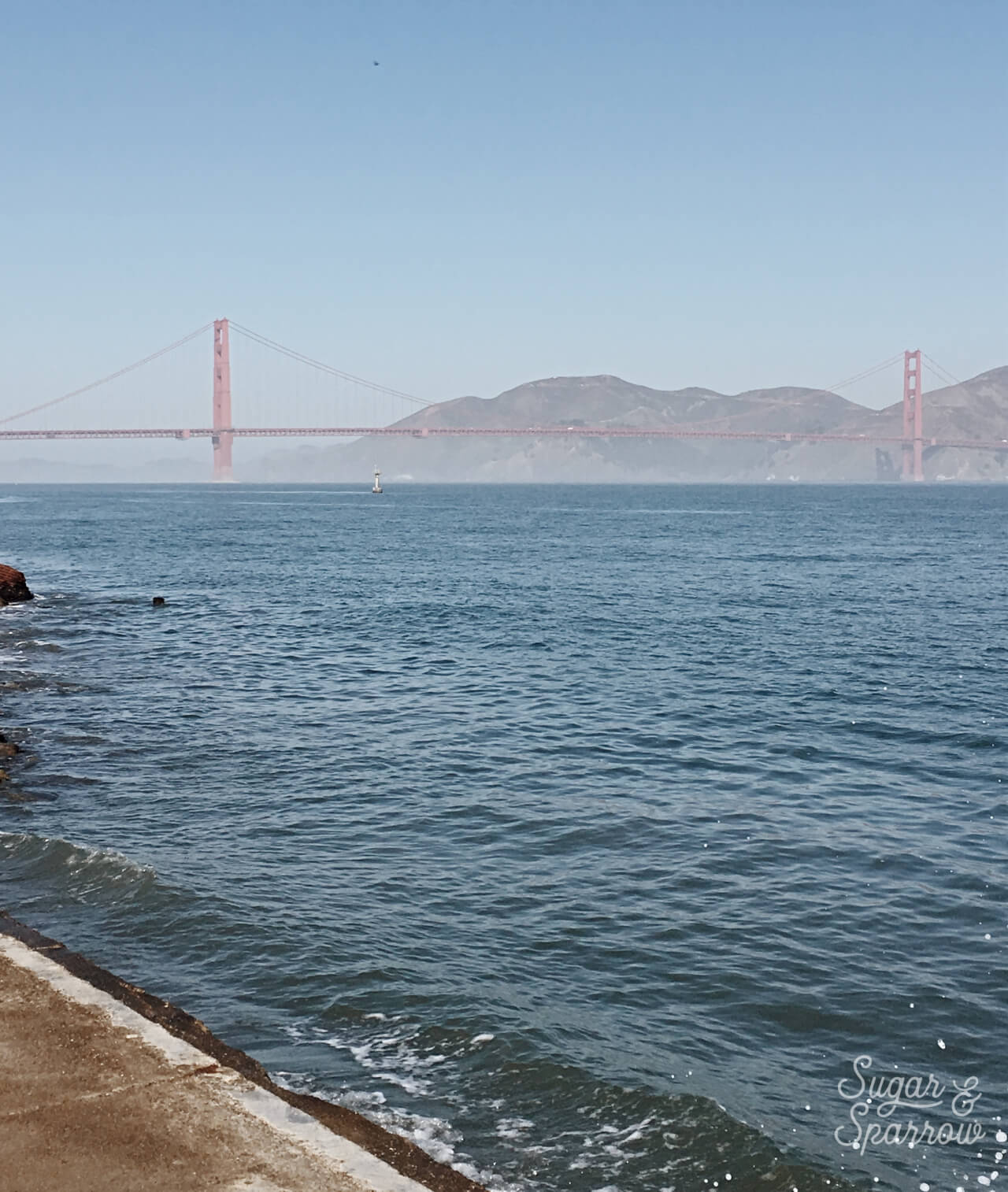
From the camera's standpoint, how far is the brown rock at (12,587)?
3344 cm

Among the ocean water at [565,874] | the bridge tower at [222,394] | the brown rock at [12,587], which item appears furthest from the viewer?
the bridge tower at [222,394]

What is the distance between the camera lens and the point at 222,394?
168875 millimetres

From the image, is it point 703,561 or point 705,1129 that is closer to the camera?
point 705,1129

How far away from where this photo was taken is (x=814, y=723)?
686 inches

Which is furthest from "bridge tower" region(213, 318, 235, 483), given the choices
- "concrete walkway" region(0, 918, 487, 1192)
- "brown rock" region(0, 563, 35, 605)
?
"concrete walkway" region(0, 918, 487, 1192)

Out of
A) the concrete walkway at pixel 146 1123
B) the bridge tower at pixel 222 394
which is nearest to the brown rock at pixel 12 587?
the concrete walkway at pixel 146 1123

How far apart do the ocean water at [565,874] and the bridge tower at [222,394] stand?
144 m

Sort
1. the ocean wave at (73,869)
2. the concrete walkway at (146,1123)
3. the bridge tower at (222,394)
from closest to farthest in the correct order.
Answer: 1. the concrete walkway at (146,1123)
2. the ocean wave at (73,869)
3. the bridge tower at (222,394)

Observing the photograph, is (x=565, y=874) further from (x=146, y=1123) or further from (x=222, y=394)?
(x=222, y=394)

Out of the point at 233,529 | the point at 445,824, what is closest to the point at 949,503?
the point at 233,529

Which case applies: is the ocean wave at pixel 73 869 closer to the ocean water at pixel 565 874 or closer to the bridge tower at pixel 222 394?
the ocean water at pixel 565 874

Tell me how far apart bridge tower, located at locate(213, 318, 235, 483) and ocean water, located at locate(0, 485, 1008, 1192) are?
143871 millimetres

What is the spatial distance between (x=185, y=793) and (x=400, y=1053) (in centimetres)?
682

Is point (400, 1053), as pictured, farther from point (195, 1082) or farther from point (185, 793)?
point (185, 793)
